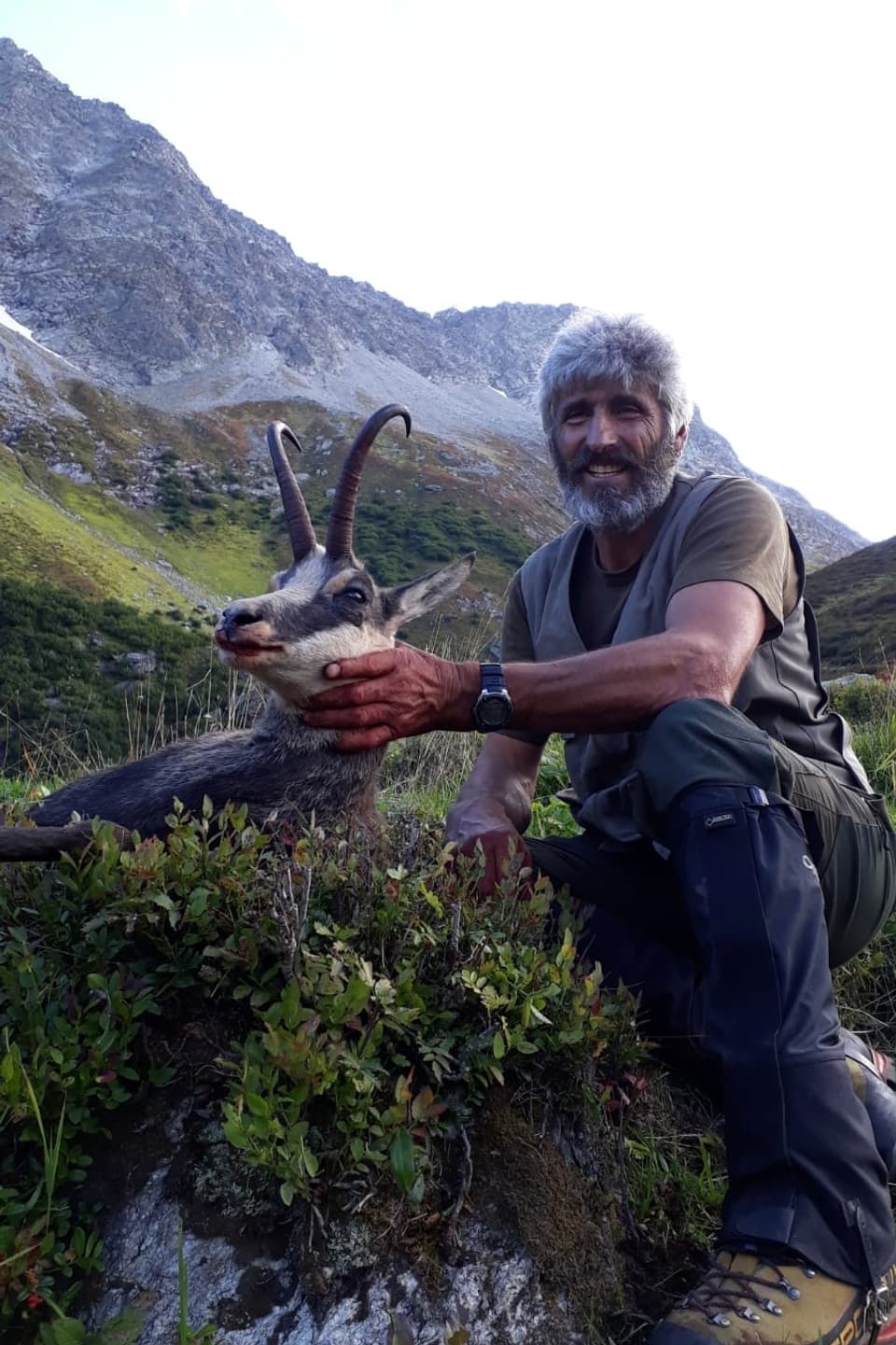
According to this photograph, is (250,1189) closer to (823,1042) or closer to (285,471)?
(823,1042)

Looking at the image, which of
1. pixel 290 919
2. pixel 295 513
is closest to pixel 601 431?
pixel 295 513

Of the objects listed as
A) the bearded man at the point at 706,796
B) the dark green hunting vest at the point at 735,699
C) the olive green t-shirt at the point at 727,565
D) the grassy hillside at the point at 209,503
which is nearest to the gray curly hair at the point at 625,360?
the bearded man at the point at 706,796

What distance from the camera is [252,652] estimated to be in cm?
358

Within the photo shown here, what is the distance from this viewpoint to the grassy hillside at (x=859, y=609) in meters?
15.4

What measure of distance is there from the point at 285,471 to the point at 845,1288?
414 centimetres

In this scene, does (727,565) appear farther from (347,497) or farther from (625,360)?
(347,497)

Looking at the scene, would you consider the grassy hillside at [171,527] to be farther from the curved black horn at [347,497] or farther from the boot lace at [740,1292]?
the boot lace at [740,1292]

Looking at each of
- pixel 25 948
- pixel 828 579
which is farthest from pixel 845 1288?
pixel 828 579

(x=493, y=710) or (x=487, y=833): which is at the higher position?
(x=493, y=710)

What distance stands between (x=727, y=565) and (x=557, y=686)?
34.6 inches

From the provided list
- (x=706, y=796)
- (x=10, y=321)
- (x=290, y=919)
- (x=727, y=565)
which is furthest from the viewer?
(x=10, y=321)

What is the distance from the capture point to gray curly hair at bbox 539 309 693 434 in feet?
13.8

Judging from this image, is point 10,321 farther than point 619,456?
Yes

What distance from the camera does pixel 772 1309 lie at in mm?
2035
